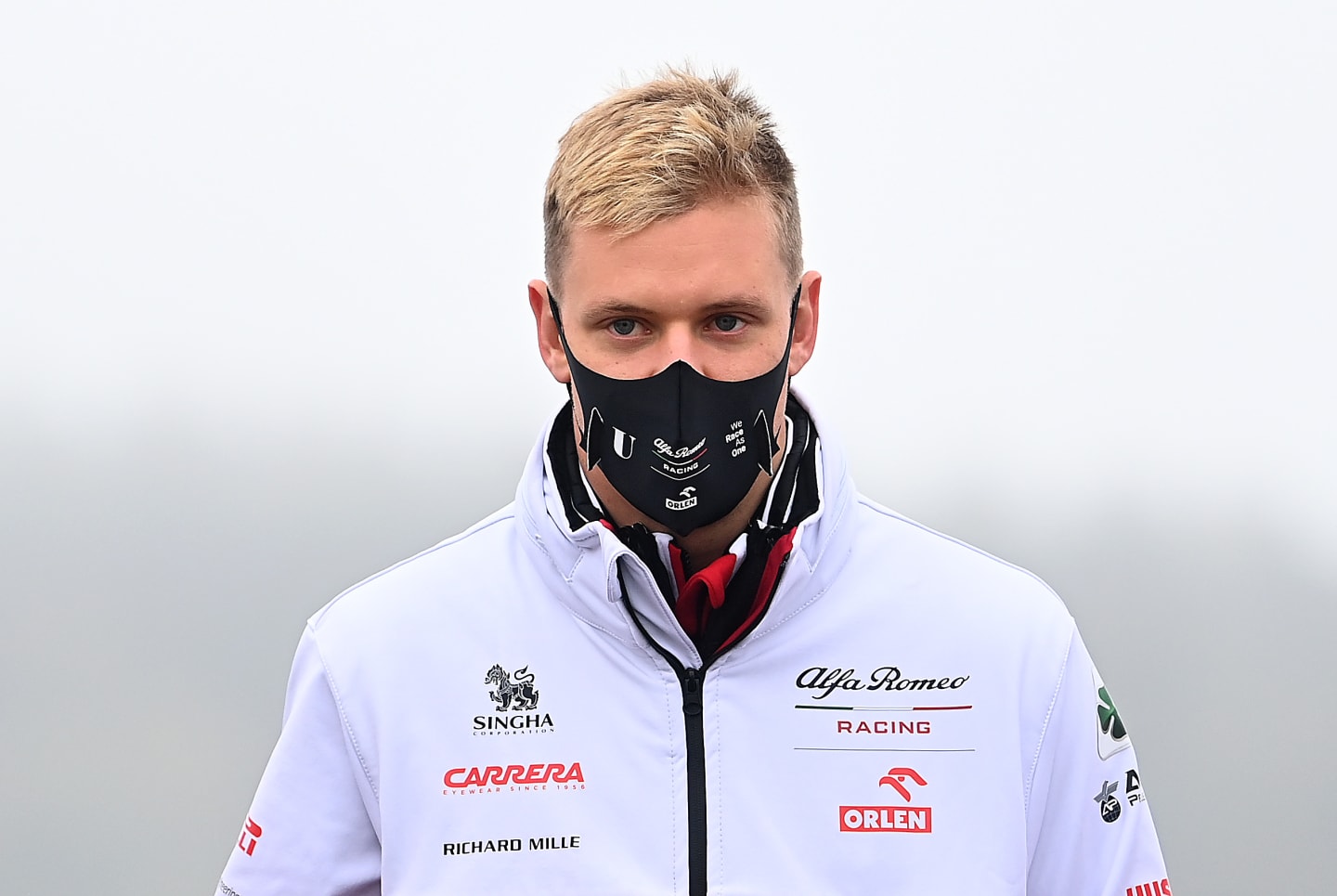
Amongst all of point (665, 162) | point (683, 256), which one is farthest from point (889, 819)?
point (665, 162)

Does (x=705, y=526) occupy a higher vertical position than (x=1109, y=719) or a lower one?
higher

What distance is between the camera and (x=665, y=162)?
1.74 meters

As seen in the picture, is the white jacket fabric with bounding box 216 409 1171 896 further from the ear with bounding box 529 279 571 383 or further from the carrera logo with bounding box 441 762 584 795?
the ear with bounding box 529 279 571 383

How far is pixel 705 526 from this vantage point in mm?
1817

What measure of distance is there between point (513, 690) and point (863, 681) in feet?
1.64

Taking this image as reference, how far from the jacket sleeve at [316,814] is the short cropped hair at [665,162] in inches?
29.1

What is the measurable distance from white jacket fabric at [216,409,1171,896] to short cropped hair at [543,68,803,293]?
1.15 feet

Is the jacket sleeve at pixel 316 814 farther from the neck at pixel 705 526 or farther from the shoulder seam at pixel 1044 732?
the shoulder seam at pixel 1044 732

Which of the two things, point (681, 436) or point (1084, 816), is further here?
point (1084, 816)

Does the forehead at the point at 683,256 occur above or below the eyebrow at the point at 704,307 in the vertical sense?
above

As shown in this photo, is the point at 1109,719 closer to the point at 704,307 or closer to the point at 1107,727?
the point at 1107,727

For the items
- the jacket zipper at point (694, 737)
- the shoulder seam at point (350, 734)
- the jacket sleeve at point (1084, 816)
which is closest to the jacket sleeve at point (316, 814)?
the shoulder seam at point (350, 734)

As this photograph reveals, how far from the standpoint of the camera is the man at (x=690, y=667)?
1738 mm

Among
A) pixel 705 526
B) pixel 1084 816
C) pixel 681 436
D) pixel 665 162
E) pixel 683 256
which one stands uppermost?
pixel 665 162
